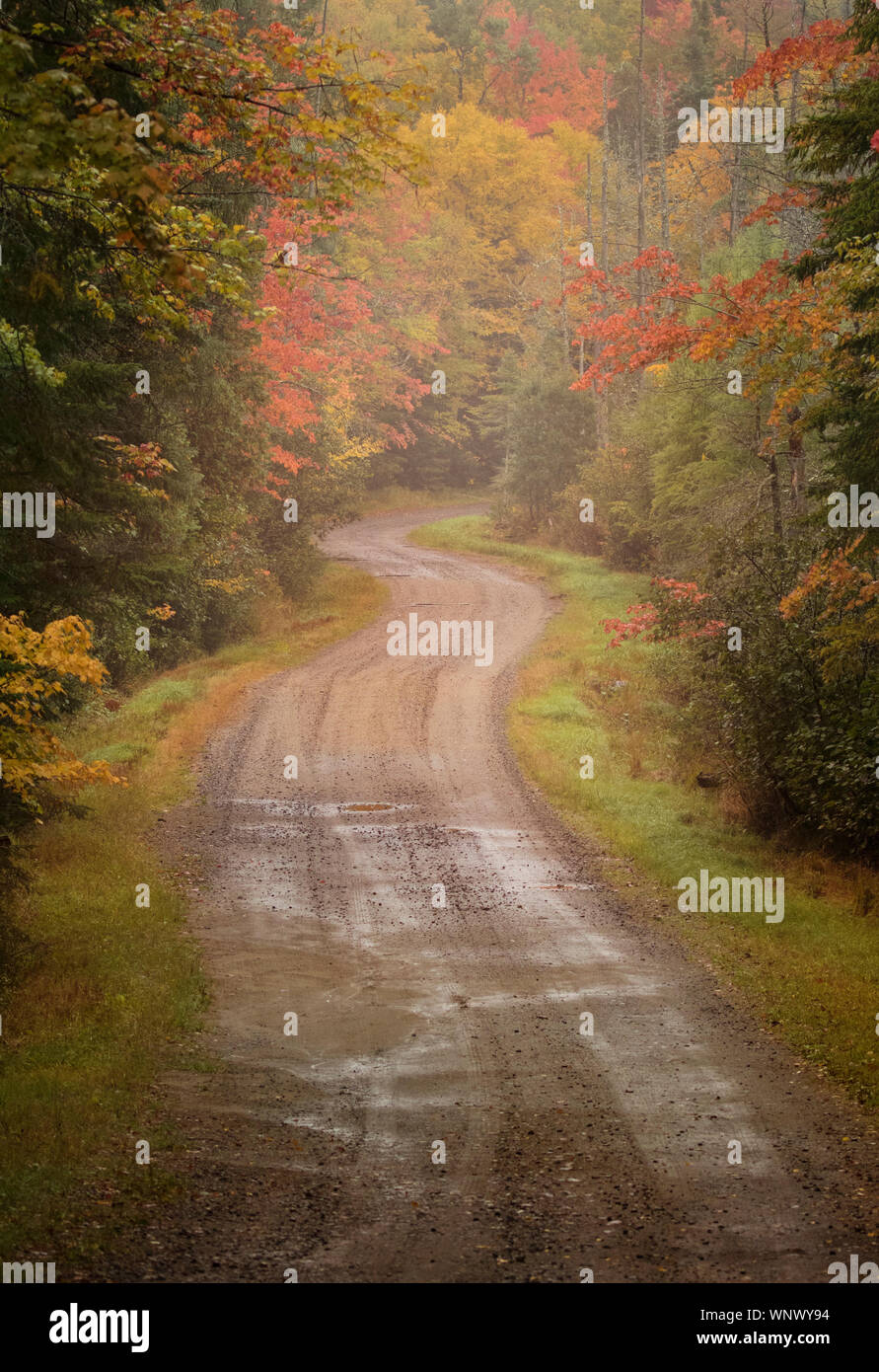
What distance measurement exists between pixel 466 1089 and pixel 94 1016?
300 centimetres

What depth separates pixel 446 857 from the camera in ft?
50.0

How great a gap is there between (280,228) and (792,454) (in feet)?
47.7

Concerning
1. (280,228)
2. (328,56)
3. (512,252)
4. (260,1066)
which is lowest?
(260,1066)

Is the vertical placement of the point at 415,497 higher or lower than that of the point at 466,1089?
higher

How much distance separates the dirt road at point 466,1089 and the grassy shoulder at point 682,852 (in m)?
0.46

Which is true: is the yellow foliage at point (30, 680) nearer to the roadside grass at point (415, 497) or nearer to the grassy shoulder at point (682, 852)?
the grassy shoulder at point (682, 852)

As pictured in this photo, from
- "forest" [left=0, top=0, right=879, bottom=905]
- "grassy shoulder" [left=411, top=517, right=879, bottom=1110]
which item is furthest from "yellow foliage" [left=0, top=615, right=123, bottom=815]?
"grassy shoulder" [left=411, top=517, right=879, bottom=1110]

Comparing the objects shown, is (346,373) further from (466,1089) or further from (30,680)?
(466,1089)

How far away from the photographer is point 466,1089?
8.45 metres

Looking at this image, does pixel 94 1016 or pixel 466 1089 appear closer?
pixel 466 1089

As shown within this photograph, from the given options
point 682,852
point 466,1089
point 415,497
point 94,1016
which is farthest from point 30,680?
point 415,497

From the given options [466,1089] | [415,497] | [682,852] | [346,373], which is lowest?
[466,1089]
